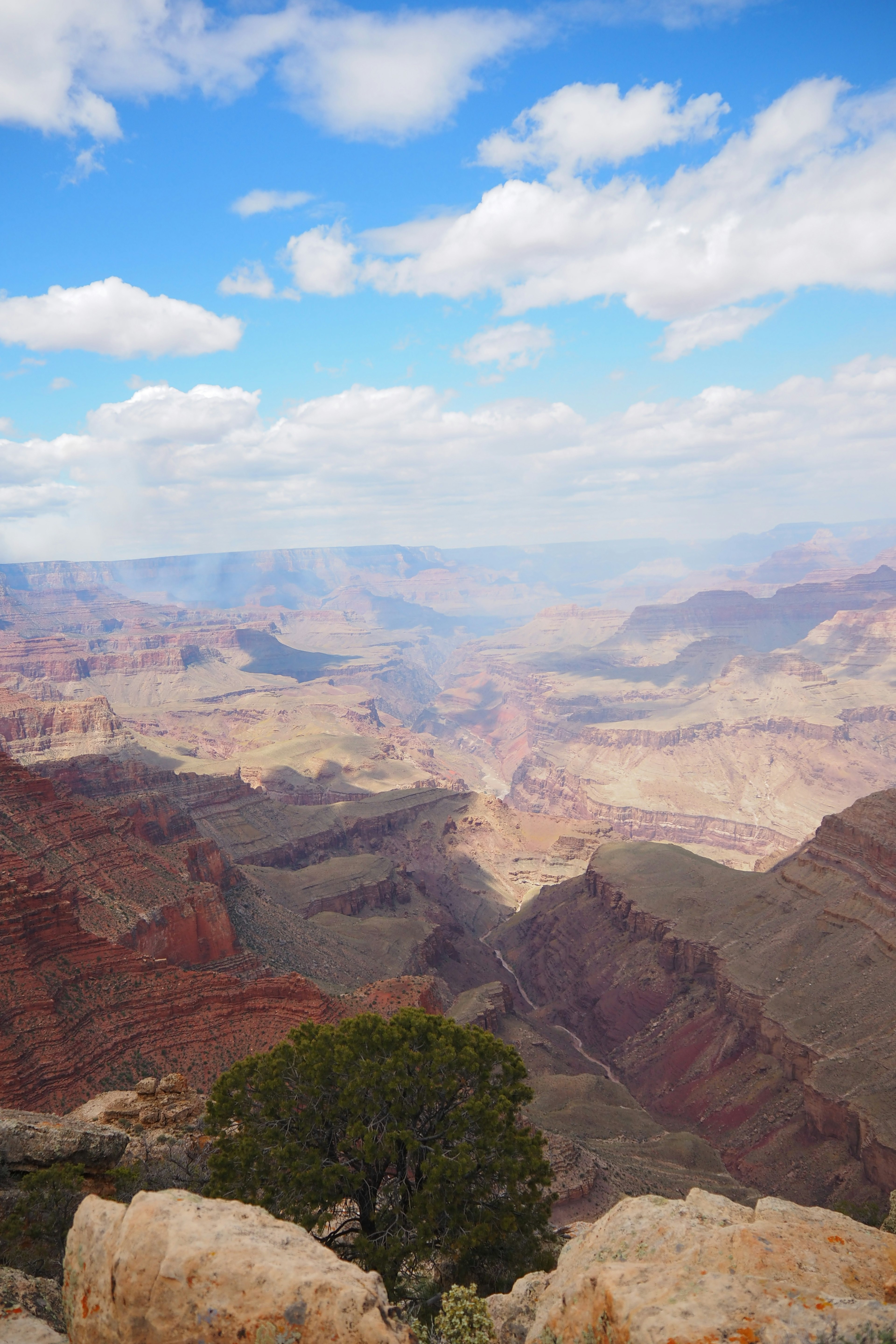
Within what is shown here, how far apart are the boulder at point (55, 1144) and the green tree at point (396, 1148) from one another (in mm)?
3004

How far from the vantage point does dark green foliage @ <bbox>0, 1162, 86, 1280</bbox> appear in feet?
66.8

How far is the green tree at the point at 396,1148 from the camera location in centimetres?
2195

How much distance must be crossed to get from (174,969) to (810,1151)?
147 feet

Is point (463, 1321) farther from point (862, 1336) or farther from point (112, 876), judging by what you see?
point (112, 876)

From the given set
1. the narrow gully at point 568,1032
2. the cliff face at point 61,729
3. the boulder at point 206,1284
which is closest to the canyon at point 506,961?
the narrow gully at point 568,1032

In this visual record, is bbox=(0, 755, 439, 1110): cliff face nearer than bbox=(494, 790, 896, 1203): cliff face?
Yes

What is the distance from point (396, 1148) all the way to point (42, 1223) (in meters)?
9.59

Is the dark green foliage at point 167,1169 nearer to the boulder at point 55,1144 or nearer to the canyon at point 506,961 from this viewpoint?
the boulder at point 55,1144

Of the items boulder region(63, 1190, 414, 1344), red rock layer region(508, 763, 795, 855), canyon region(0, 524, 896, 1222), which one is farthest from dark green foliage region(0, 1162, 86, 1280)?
red rock layer region(508, 763, 795, 855)

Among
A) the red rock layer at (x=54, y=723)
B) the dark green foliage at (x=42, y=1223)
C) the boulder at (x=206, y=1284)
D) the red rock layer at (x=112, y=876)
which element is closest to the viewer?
the boulder at (x=206, y=1284)

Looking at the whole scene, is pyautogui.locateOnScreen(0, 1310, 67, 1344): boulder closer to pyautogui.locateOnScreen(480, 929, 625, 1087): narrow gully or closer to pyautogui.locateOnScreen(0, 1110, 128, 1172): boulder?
pyautogui.locateOnScreen(0, 1110, 128, 1172): boulder

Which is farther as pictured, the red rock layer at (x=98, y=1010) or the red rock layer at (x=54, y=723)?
the red rock layer at (x=54, y=723)

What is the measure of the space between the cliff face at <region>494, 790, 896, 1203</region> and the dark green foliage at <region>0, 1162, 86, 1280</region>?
155ft

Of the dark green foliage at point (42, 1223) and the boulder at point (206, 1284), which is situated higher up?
the boulder at point (206, 1284)
